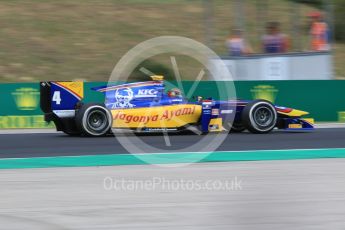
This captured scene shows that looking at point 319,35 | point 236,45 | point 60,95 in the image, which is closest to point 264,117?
point 60,95

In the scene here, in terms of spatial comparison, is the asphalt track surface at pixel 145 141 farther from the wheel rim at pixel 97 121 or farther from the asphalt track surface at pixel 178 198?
the asphalt track surface at pixel 178 198

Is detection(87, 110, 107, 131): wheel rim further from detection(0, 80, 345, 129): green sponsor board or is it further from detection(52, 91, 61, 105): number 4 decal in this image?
detection(0, 80, 345, 129): green sponsor board

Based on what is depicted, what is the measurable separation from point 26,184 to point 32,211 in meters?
1.48

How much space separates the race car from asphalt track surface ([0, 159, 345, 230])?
3.20 metres

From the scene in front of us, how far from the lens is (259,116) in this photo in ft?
42.8

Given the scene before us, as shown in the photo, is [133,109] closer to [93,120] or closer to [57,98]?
[93,120]

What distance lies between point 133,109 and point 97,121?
0.70 meters

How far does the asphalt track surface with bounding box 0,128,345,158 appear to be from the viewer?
10.9 metres

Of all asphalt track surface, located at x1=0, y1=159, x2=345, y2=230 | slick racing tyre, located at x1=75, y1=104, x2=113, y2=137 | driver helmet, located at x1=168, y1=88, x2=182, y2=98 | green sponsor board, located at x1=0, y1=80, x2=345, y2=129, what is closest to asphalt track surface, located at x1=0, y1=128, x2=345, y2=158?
slick racing tyre, located at x1=75, y1=104, x2=113, y2=137

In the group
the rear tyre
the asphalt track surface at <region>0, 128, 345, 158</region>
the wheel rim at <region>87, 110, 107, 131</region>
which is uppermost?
the wheel rim at <region>87, 110, 107, 131</region>

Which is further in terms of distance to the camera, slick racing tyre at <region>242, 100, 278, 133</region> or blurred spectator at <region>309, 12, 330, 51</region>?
blurred spectator at <region>309, 12, 330, 51</region>

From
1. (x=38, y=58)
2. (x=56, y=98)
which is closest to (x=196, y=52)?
(x=38, y=58)

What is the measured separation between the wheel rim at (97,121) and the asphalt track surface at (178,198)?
3.37m

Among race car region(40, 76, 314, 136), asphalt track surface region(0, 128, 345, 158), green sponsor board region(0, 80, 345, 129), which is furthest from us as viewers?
green sponsor board region(0, 80, 345, 129)
